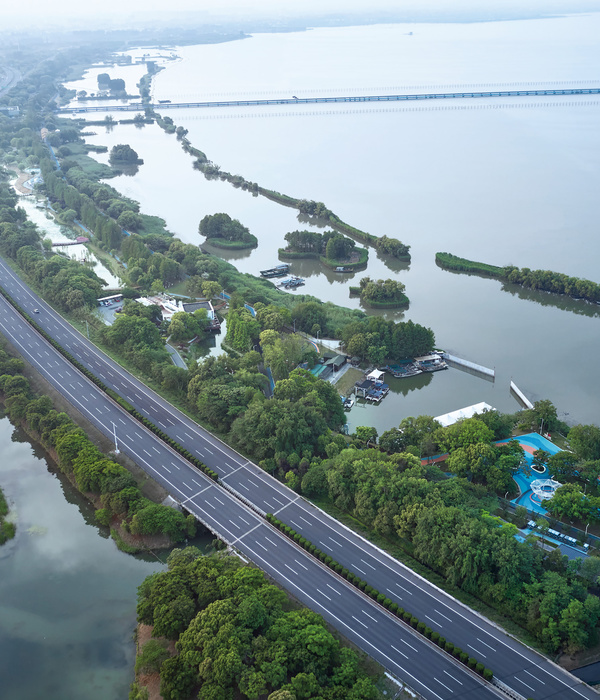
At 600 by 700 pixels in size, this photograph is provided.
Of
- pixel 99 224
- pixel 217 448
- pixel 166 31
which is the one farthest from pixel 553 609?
pixel 166 31

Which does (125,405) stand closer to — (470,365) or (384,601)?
(384,601)

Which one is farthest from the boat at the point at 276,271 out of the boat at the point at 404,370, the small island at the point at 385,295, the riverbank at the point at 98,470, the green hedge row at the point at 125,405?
the riverbank at the point at 98,470

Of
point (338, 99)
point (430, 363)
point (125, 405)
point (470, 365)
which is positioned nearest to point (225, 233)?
point (430, 363)

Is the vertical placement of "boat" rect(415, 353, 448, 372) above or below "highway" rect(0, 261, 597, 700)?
below

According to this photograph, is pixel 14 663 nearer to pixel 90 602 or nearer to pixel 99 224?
pixel 90 602

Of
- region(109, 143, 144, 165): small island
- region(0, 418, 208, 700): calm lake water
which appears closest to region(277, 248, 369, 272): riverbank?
region(0, 418, 208, 700): calm lake water

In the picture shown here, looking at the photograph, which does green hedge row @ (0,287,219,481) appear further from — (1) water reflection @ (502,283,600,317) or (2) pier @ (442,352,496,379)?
(1) water reflection @ (502,283,600,317)
